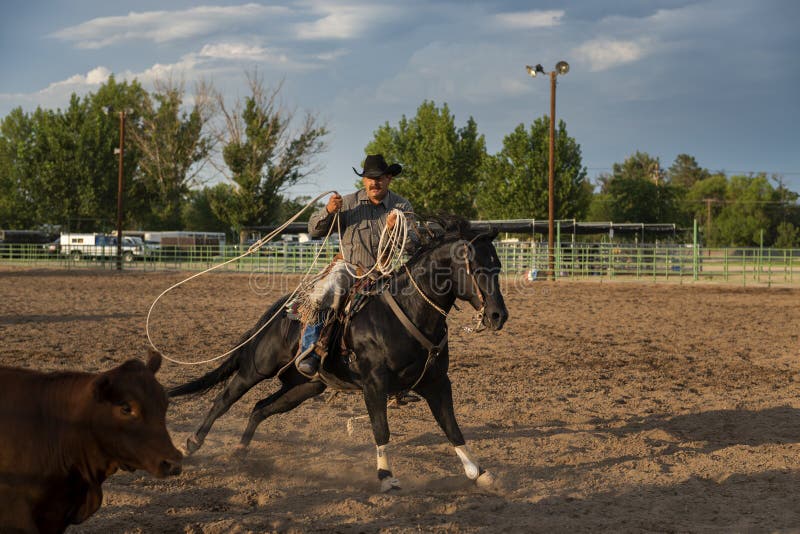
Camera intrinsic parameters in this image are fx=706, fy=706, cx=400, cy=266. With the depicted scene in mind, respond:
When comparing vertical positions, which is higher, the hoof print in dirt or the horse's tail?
the horse's tail

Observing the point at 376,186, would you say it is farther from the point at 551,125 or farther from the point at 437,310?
the point at 551,125

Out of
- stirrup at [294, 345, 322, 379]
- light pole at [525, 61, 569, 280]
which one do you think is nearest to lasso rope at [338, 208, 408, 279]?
stirrup at [294, 345, 322, 379]

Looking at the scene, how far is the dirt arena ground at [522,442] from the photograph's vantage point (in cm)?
414

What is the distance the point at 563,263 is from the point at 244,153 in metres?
21.2

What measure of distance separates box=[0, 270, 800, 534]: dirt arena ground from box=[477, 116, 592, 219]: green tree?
27834 mm

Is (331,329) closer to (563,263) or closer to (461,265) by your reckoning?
(461,265)

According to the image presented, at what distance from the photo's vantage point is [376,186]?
522cm

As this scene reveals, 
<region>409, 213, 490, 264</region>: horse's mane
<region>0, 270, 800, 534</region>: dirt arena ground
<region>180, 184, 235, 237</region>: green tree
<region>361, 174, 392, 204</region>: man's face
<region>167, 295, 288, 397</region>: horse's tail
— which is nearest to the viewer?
<region>0, 270, 800, 534</region>: dirt arena ground

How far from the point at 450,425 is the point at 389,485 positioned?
0.60m

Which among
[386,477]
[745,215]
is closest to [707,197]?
[745,215]

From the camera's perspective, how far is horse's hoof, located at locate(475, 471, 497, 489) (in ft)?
15.3

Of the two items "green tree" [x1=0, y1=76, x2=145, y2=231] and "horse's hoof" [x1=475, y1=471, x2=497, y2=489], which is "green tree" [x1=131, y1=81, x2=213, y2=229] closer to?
"green tree" [x1=0, y1=76, x2=145, y2=231]

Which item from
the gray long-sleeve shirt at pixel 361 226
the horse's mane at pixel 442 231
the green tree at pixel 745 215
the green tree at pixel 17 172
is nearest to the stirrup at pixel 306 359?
the gray long-sleeve shirt at pixel 361 226

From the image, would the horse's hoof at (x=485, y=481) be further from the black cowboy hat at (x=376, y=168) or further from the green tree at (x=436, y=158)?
the green tree at (x=436, y=158)
